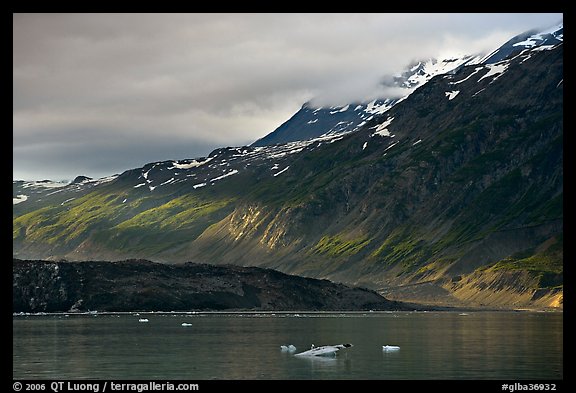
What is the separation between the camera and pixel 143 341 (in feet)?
437

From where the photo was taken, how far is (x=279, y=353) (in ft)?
362

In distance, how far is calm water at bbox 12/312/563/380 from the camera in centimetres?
8712

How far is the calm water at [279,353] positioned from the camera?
286 feet

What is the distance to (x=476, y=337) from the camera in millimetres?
138000
